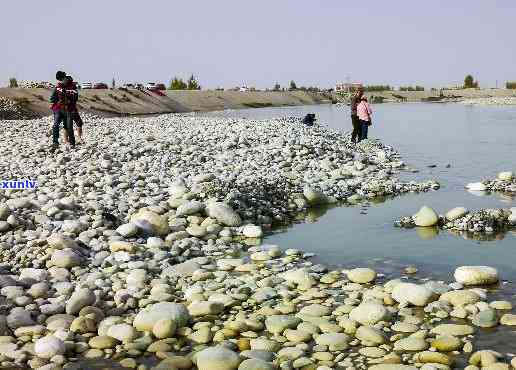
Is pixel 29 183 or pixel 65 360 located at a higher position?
pixel 29 183

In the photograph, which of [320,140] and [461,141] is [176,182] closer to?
[320,140]

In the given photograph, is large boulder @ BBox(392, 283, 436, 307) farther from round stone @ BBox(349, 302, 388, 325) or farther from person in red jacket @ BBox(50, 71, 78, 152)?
person in red jacket @ BBox(50, 71, 78, 152)

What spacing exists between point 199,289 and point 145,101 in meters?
44.9

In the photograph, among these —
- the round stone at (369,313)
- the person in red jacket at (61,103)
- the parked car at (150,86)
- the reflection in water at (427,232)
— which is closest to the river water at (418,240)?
the reflection in water at (427,232)

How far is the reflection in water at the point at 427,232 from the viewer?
9.58 m

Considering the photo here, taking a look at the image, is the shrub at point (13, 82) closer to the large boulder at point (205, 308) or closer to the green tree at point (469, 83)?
the large boulder at point (205, 308)

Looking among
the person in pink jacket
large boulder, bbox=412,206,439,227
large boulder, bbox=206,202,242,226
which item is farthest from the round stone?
the person in pink jacket

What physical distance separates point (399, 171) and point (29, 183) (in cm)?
1027

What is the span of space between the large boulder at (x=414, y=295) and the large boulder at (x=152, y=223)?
426 cm

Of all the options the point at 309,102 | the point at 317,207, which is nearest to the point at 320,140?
the point at 317,207

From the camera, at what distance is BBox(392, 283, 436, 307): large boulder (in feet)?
20.5

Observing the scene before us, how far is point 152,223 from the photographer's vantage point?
9.34 m

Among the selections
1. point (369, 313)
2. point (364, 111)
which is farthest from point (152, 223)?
point (364, 111)

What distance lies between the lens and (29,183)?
12227 millimetres
